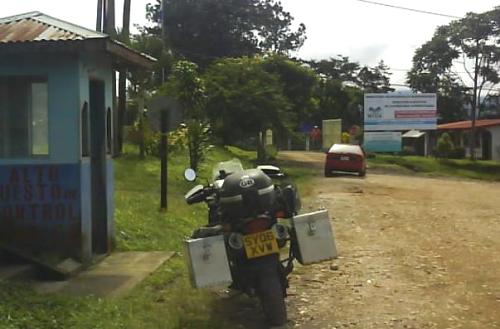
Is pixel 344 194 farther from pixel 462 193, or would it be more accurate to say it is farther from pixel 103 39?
pixel 103 39

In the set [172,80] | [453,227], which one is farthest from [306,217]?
[172,80]

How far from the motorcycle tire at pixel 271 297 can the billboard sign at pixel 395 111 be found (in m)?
45.3

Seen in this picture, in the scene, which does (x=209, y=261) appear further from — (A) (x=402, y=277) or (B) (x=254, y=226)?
(A) (x=402, y=277)

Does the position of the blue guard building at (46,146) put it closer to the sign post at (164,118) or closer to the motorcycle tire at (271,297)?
the motorcycle tire at (271,297)

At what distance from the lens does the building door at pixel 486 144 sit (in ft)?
193

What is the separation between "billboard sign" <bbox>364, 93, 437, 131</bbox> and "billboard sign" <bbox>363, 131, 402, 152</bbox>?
0.42 m

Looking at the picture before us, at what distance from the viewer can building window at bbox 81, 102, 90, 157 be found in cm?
925

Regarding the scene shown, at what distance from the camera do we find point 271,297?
6.73 meters

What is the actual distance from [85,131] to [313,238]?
3369 millimetres

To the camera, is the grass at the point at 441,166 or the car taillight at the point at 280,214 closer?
the car taillight at the point at 280,214

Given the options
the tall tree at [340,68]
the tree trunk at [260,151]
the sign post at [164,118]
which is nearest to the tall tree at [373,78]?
the tall tree at [340,68]

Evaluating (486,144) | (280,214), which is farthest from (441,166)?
(280,214)

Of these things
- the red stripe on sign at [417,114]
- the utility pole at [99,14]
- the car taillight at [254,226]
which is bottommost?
the car taillight at [254,226]

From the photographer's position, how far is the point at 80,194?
906 centimetres
